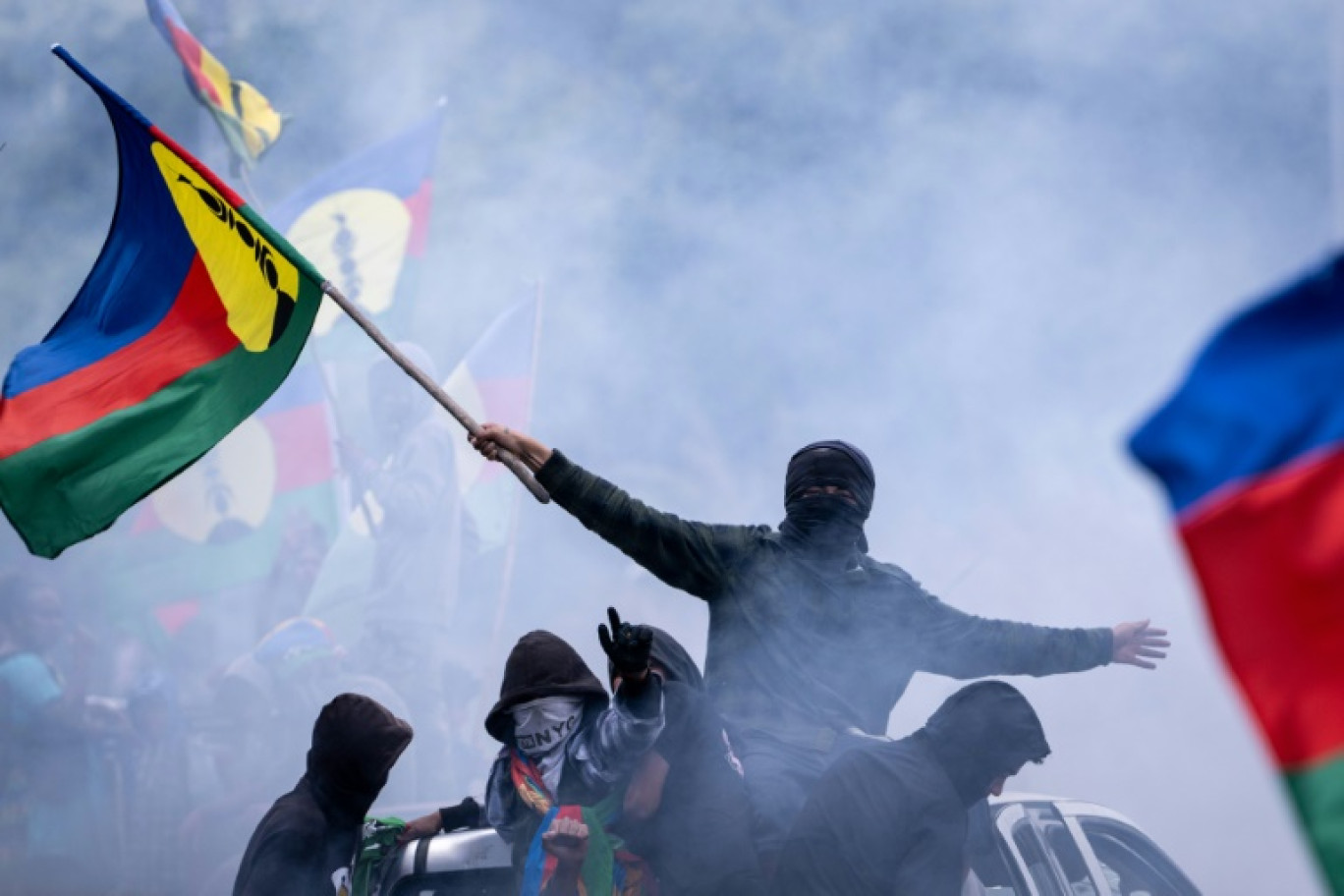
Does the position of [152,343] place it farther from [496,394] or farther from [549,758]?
[496,394]

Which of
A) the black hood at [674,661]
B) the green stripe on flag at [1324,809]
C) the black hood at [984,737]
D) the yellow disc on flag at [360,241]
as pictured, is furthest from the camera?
the yellow disc on flag at [360,241]

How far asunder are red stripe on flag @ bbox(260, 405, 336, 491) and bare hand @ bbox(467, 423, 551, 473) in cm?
1513

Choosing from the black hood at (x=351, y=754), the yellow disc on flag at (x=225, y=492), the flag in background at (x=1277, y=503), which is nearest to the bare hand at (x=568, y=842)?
the black hood at (x=351, y=754)

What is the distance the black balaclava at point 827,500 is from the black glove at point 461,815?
1.31 meters

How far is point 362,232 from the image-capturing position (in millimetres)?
19297

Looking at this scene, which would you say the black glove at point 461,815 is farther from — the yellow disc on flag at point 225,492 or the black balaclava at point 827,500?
the yellow disc on flag at point 225,492

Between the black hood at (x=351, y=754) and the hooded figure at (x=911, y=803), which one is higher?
the black hood at (x=351, y=754)

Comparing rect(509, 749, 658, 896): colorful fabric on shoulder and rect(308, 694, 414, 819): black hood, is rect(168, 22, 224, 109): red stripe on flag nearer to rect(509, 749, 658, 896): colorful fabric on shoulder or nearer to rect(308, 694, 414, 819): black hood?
rect(308, 694, 414, 819): black hood

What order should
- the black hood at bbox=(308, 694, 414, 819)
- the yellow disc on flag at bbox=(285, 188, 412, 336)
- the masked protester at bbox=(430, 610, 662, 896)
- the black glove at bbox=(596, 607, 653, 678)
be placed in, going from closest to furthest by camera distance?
the black glove at bbox=(596, 607, 653, 678)
the masked protester at bbox=(430, 610, 662, 896)
the black hood at bbox=(308, 694, 414, 819)
the yellow disc on flag at bbox=(285, 188, 412, 336)

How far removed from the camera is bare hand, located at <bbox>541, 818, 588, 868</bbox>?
11.6 feet

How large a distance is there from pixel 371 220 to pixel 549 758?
16.5 metres

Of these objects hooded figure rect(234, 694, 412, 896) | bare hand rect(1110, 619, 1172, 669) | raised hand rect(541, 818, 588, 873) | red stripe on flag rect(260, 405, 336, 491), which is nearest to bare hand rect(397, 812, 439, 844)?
hooded figure rect(234, 694, 412, 896)

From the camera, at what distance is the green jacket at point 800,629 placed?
3861mm

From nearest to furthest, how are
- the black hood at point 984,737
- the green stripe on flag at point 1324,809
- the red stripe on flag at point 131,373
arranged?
the green stripe on flag at point 1324,809 → the black hood at point 984,737 → the red stripe on flag at point 131,373
